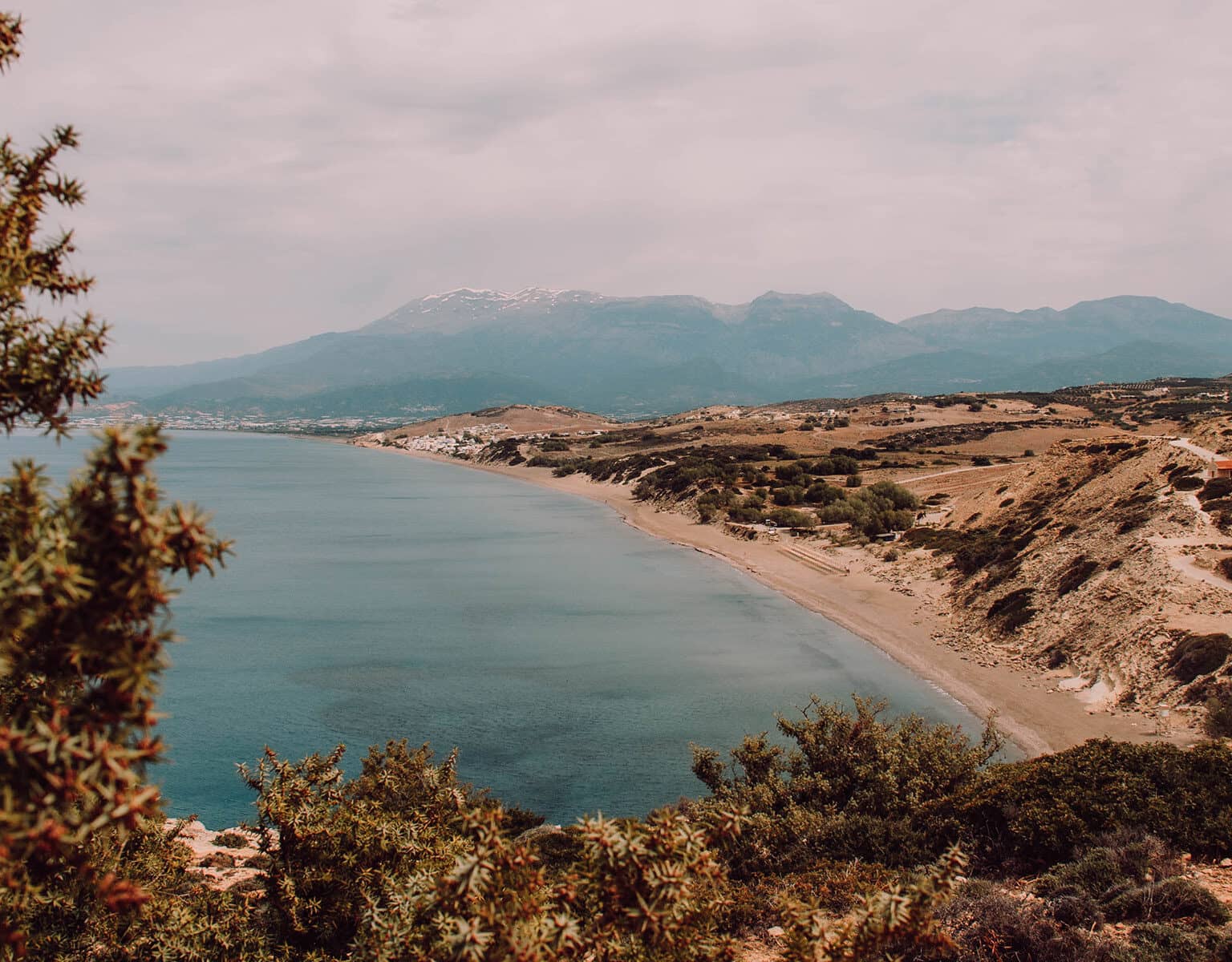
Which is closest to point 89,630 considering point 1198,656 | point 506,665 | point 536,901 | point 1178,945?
point 536,901

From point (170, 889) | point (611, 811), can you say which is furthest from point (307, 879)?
point (611, 811)

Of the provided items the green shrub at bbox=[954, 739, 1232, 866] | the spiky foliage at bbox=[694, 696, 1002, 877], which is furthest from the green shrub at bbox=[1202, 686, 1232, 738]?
the green shrub at bbox=[954, 739, 1232, 866]

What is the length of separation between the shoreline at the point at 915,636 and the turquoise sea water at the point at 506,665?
1.13 metres

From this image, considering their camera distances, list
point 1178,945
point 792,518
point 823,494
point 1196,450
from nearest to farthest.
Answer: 1. point 1178,945
2. point 1196,450
3. point 792,518
4. point 823,494

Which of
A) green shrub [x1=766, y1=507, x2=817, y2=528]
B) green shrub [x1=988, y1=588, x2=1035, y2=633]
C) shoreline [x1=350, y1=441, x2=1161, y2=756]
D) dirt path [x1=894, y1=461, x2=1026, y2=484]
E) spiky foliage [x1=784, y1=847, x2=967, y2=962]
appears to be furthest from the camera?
dirt path [x1=894, y1=461, x2=1026, y2=484]

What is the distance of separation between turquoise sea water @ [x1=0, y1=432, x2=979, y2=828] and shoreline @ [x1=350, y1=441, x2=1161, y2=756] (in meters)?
1.13

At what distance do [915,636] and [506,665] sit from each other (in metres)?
17.5

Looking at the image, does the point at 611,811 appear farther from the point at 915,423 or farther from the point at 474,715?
the point at 915,423

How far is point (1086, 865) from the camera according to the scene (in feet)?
34.2

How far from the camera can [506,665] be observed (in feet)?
106

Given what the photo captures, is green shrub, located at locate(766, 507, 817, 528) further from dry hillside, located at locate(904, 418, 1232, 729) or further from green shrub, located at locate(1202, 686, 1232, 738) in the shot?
green shrub, located at locate(1202, 686, 1232, 738)

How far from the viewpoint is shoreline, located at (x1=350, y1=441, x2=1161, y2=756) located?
22.6 metres

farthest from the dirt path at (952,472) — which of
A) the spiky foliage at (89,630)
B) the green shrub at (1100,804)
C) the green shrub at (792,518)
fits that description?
the spiky foliage at (89,630)

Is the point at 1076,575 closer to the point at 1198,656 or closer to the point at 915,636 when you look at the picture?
the point at 915,636
